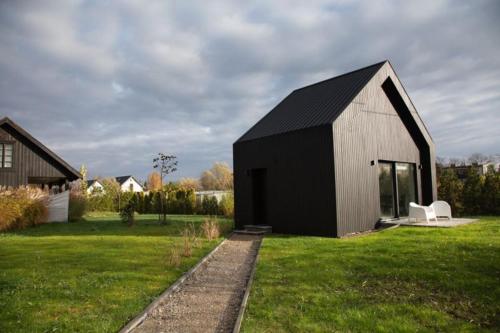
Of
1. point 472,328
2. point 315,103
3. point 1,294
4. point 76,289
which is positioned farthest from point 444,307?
point 315,103

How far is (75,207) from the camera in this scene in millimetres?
21125

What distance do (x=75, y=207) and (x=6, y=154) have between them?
4734 millimetres

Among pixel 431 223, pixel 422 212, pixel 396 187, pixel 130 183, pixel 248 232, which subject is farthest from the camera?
pixel 130 183

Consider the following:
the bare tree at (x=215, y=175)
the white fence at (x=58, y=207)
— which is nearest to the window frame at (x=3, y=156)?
the white fence at (x=58, y=207)

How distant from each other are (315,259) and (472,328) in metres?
3.77

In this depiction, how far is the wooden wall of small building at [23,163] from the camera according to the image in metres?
20.3

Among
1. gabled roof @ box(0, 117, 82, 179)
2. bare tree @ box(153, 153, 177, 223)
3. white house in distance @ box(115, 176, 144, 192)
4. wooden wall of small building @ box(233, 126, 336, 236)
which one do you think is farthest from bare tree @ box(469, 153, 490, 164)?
white house in distance @ box(115, 176, 144, 192)

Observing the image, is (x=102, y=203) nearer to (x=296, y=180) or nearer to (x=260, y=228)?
(x=260, y=228)

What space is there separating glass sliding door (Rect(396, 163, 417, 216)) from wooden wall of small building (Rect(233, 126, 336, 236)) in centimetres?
449

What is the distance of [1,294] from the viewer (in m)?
5.52

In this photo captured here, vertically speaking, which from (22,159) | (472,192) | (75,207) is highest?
(22,159)

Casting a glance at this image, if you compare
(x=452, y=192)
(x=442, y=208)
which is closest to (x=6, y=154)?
(x=442, y=208)

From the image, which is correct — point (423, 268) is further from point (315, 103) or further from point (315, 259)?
point (315, 103)

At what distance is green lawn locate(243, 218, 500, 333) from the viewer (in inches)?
166
